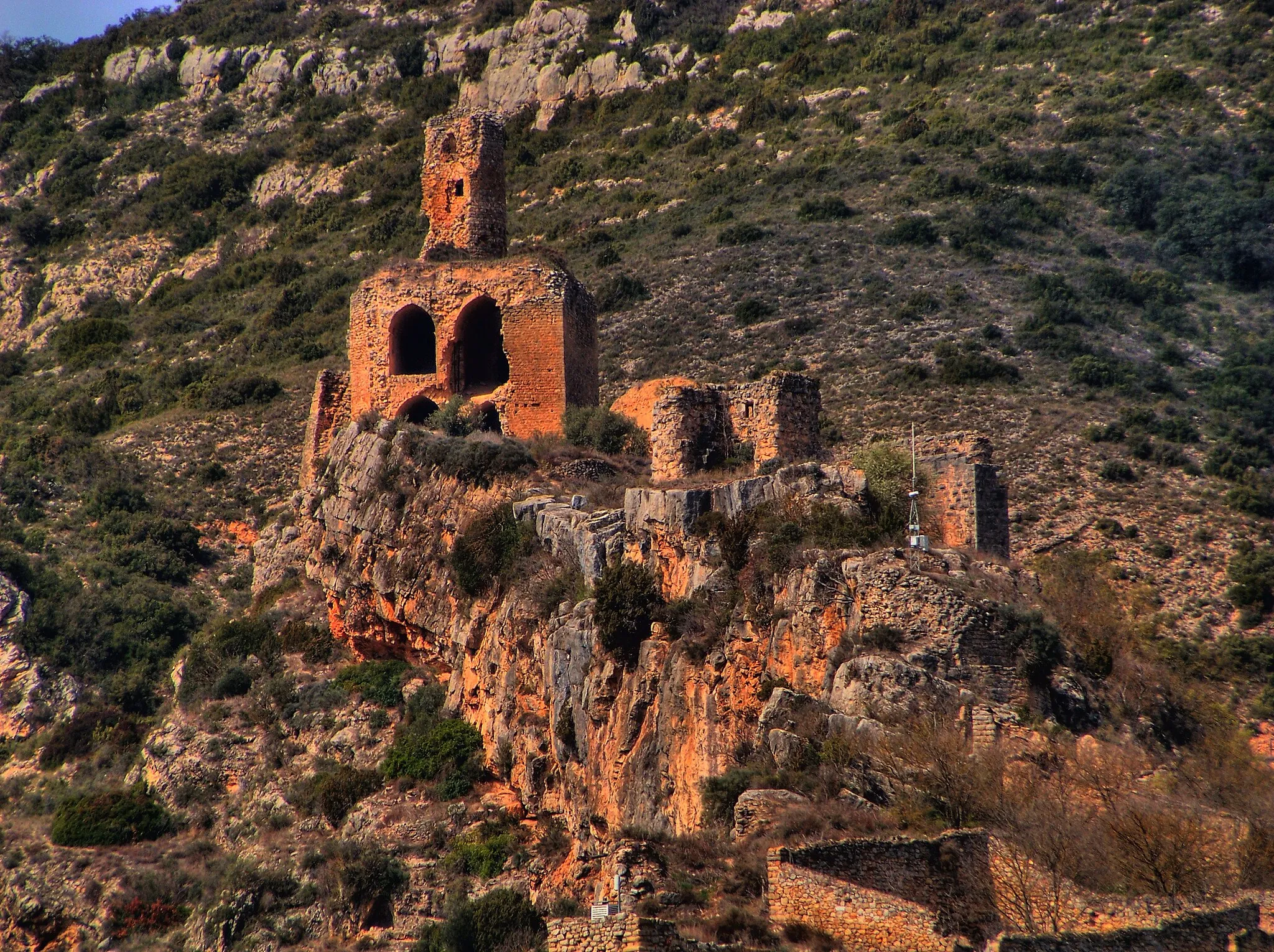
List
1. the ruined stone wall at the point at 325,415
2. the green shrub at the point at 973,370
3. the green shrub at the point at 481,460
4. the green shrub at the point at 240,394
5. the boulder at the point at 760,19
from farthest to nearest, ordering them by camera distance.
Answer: the boulder at the point at 760,19, the green shrub at the point at 240,394, the green shrub at the point at 973,370, the ruined stone wall at the point at 325,415, the green shrub at the point at 481,460

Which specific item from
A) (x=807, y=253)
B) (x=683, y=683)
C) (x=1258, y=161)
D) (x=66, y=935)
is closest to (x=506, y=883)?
(x=683, y=683)

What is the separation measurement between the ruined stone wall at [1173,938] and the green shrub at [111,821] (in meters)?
22.6

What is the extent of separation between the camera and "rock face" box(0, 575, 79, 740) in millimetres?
41281

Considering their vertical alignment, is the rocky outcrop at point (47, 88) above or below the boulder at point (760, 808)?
above

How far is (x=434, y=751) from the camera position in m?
31.3

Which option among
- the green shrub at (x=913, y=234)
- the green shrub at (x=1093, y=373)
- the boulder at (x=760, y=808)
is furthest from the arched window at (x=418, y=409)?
the green shrub at (x=913, y=234)

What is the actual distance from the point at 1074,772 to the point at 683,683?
629cm

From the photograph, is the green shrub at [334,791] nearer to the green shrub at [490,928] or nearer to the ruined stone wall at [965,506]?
the green shrub at [490,928]

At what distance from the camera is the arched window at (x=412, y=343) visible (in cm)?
3844

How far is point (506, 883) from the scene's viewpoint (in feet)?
91.3

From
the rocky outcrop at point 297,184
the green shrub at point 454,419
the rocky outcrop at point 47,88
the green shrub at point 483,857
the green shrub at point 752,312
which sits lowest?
the green shrub at point 483,857

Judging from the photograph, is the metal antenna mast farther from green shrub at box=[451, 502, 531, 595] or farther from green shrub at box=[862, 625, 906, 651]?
green shrub at box=[451, 502, 531, 595]

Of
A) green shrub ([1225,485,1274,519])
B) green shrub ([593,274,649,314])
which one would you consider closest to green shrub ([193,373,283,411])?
green shrub ([593,274,649,314])

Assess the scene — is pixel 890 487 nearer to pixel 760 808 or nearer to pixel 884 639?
pixel 884 639
